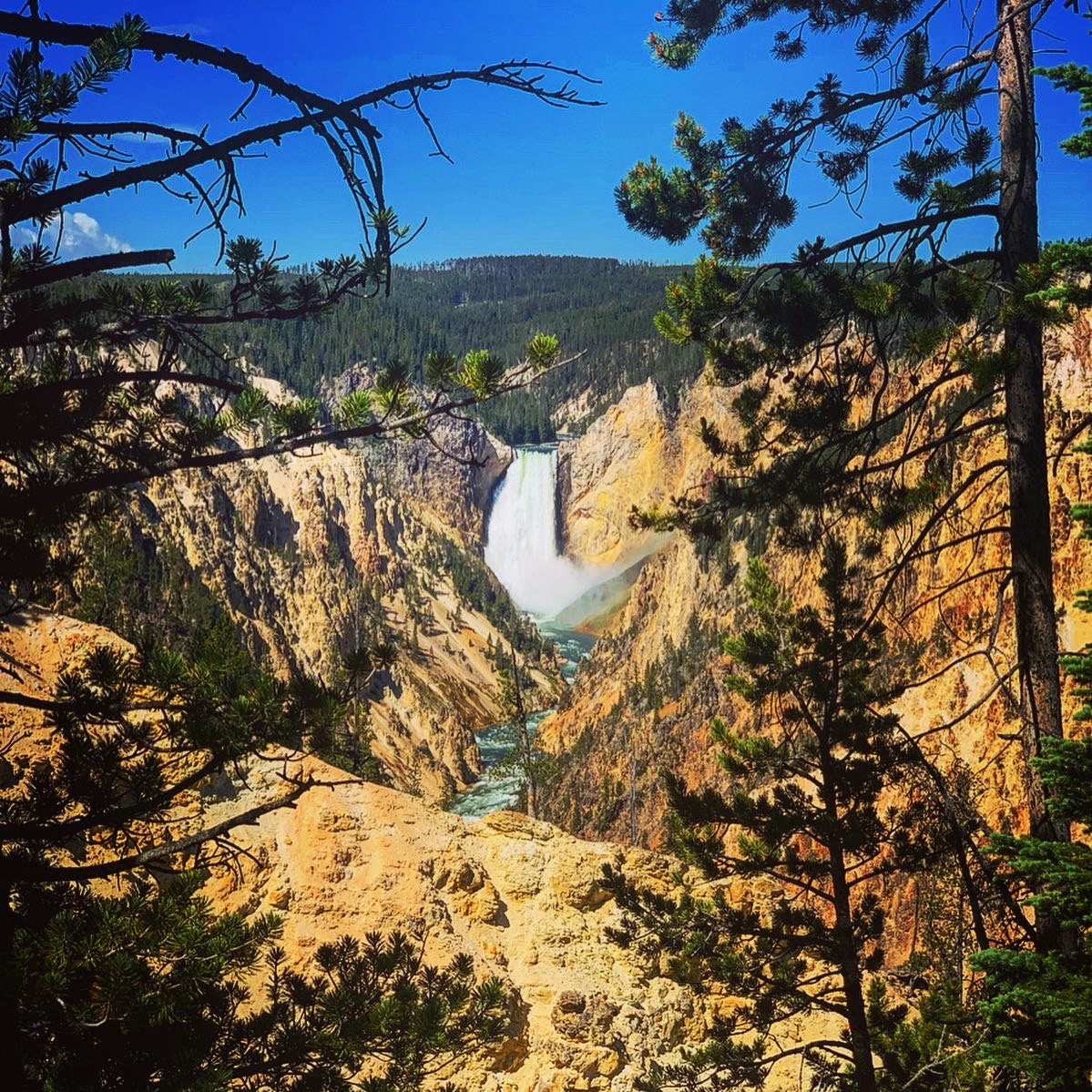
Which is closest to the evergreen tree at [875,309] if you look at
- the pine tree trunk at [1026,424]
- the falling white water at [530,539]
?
the pine tree trunk at [1026,424]

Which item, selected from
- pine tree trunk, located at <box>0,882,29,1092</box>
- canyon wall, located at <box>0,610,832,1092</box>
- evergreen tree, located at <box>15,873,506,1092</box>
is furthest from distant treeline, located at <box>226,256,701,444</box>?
pine tree trunk, located at <box>0,882,29,1092</box>

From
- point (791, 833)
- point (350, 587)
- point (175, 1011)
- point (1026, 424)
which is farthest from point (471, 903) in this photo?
point (350, 587)

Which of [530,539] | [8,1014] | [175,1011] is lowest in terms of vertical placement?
[175,1011]

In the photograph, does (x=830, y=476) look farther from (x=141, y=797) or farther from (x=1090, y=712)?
(x=141, y=797)

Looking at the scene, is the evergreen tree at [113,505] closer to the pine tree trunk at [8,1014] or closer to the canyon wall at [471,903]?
the pine tree trunk at [8,1014]

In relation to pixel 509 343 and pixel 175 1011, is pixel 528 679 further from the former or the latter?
pixel 509 343
